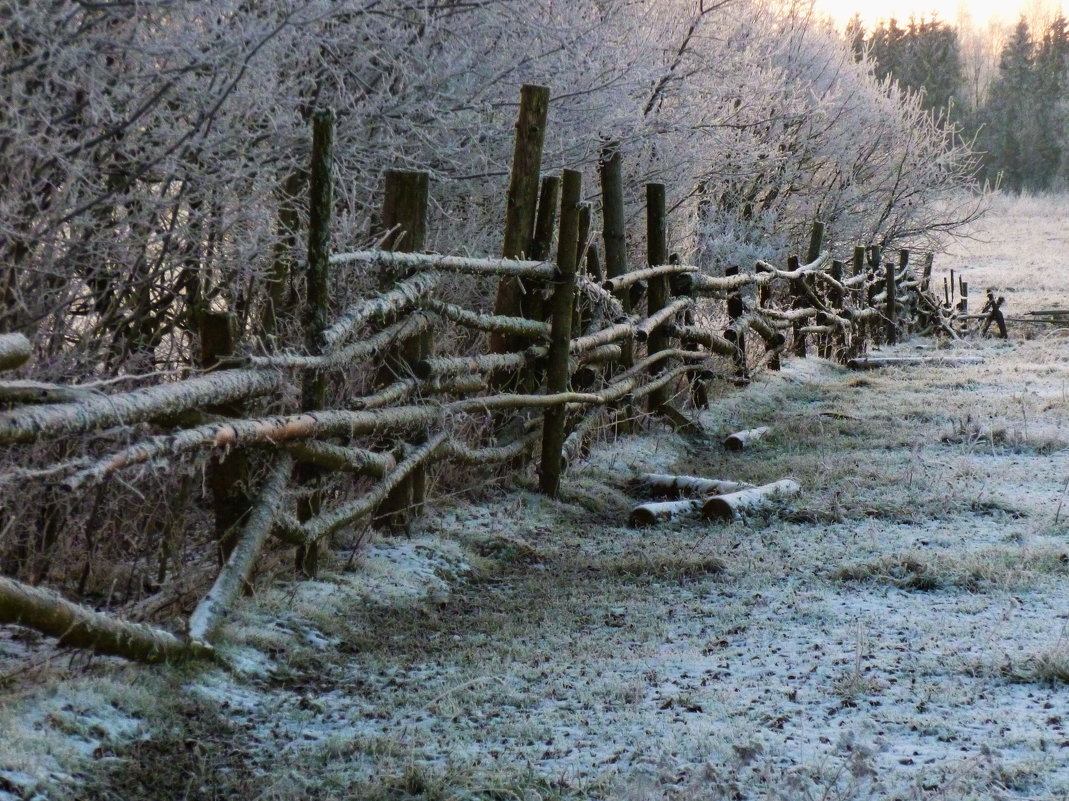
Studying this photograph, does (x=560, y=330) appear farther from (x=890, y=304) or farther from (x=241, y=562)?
(x=890, y=304)

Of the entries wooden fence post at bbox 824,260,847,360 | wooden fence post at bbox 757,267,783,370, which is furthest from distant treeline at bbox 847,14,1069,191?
wooden fence post at bbox 757,267,783,370

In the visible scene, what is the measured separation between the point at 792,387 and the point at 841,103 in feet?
26.5

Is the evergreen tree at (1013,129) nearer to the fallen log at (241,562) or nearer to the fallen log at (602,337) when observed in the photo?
the fallen log at (602,337)

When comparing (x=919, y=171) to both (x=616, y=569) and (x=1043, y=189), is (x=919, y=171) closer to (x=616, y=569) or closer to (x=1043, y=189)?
(x=616, y=569)

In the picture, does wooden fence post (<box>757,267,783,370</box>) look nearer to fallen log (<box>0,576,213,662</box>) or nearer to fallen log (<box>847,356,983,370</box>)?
fallen log (<box>847,356,983,370</box>)

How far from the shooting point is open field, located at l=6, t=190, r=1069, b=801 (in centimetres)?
271

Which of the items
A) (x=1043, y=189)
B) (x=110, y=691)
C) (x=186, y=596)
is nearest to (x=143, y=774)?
(x=110, y=691)

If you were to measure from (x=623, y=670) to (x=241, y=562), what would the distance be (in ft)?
4.17

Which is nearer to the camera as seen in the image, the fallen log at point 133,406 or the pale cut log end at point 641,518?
the fallen log at point 133,406

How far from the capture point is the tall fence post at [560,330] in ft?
20.1

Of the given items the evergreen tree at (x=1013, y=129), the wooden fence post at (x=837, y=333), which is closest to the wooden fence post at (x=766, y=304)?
the wooden fence post at (x=837, y=333)

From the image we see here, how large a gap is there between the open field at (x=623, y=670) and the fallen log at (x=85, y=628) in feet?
0.26

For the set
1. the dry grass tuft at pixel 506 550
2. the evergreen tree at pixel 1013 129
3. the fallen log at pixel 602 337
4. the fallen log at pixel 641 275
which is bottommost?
the dry grass tuft at pixel 506 550

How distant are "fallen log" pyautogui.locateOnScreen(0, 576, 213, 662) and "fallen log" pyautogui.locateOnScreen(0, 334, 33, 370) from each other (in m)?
0.51
